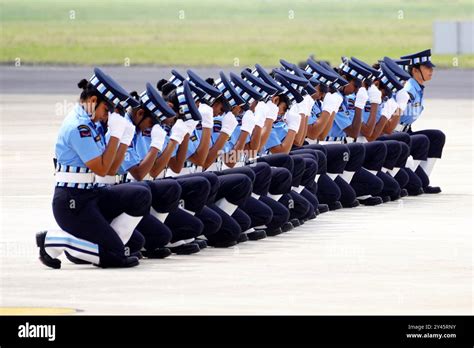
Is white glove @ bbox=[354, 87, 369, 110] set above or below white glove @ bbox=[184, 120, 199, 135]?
below

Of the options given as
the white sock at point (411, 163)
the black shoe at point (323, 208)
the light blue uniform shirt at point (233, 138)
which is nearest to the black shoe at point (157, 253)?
the light blue uniform shirt at point (233, 138)

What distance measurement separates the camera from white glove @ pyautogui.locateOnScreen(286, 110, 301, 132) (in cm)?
1845

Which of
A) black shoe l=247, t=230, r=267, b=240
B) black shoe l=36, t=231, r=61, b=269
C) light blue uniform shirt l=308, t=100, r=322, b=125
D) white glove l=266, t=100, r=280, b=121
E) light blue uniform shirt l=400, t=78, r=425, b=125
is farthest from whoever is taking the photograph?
light blue uniform shirt l=400, t=78, r=425, b=125

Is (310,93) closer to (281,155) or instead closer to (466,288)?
(281,155)

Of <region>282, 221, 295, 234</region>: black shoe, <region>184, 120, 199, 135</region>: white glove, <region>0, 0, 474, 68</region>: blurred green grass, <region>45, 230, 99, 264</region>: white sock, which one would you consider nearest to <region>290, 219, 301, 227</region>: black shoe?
<region>282, 221, 295, 234</region>: black shoe

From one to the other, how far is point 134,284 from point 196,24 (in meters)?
101

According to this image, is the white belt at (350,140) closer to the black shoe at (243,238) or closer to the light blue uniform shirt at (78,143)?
the black shoe at (243,238)

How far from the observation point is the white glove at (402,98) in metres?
21.2

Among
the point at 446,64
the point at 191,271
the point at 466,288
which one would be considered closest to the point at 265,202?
the point at 191,271

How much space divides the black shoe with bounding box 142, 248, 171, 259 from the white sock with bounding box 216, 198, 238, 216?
1327mm

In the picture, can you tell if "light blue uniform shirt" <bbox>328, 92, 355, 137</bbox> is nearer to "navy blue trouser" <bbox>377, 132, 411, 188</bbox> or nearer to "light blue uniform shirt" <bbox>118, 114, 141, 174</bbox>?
"navy blue trouser" <bbox>377, 132, 411, 188</bbox>

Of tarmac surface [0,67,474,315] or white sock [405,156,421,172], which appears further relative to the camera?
white sock [405,156,421,172]

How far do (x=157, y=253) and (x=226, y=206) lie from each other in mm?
1428

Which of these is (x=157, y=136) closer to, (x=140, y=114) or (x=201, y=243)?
(x=140, y=114)
